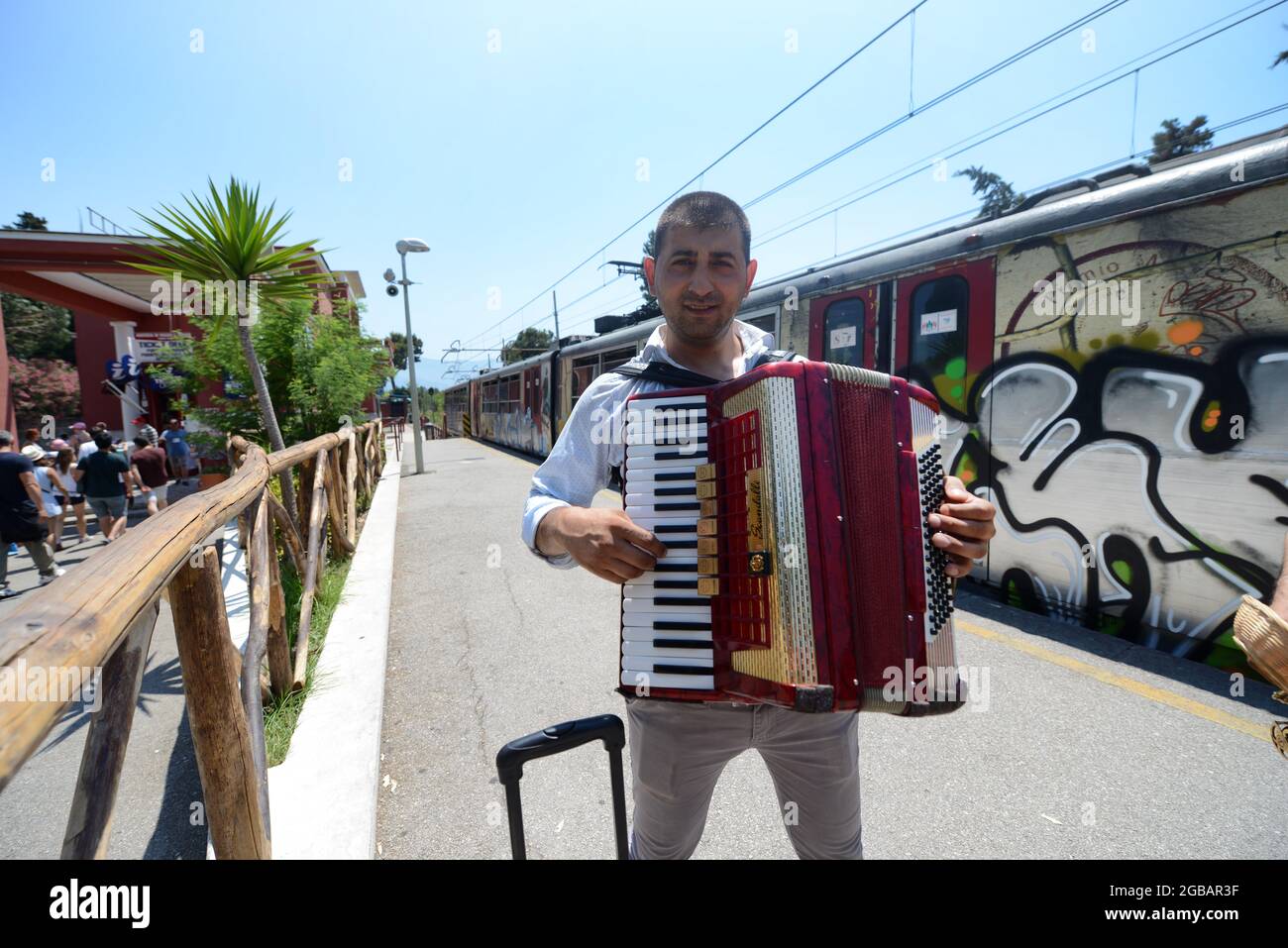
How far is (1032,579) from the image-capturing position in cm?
448

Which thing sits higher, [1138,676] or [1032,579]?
[1032,579]

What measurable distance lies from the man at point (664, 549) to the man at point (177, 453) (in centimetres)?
1308

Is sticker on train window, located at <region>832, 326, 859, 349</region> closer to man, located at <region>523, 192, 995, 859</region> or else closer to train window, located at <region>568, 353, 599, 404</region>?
man, located at <region>523, 192, 995, 859</region>

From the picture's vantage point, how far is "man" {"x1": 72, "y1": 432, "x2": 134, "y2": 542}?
24.9 ft

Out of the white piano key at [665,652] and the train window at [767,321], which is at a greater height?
the train window at [767,321]

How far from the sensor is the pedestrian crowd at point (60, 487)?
632cm

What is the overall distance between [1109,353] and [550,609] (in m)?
4.33

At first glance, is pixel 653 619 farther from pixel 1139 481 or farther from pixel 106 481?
pixel 106 481

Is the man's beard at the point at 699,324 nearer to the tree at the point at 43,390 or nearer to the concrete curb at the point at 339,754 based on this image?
the concrete curb at the point at 339,754

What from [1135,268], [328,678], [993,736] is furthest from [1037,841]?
[328,678]

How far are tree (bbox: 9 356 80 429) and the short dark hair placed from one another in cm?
3179

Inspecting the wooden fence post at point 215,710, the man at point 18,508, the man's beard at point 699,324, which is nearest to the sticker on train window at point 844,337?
the man's beard at point 699,324

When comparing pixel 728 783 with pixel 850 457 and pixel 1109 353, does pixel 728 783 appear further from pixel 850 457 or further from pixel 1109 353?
pixel 1109 353

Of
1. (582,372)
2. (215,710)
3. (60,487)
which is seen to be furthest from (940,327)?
(60,487)
